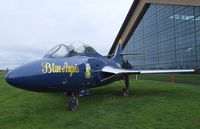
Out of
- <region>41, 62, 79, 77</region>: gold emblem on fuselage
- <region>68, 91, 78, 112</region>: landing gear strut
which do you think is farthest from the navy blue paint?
<region>68, 91, 78, 112</region>: landing gear strut

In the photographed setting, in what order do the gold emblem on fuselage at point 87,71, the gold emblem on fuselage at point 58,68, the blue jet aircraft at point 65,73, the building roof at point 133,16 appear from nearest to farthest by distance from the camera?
the blue jet aircraft at point 65,73, the gold emblem on fuselage at point 58,68, the gold emblem on fuselage at point 87,71, the building roof at point 133,16

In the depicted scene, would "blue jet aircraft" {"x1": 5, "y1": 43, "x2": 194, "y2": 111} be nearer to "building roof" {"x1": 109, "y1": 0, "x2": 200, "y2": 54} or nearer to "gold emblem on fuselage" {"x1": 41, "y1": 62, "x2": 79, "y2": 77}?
"gold emblem on fuselage" {"x1": 41, "y1": 62, "x2": 79, "y2": 77}

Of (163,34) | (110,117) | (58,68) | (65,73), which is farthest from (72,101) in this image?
(163,34)

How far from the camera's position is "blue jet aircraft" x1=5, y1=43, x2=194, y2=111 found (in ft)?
29.7

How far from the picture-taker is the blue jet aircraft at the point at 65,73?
9044 mm

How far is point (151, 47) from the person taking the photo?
49.8 metres

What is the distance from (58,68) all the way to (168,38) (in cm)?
3526

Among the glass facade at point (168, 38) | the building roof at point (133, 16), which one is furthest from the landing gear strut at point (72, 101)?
the building roof at point (133, 16)

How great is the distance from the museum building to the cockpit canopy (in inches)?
520

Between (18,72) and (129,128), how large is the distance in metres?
4.09

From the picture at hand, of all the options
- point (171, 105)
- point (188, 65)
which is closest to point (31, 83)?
point (171, 105)

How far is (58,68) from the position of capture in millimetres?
10117

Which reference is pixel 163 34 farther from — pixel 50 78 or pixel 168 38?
pixel 50 78

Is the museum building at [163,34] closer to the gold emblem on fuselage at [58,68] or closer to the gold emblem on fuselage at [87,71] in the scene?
the gold emblem on fuselage at [87,71]
